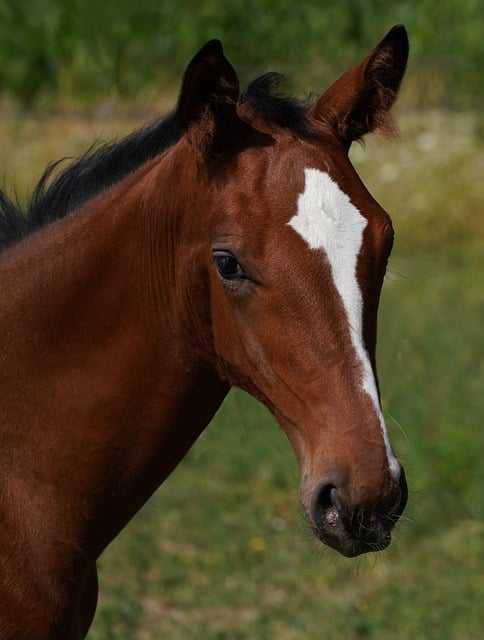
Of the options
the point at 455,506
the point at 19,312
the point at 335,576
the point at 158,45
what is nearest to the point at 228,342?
the point at 19,312

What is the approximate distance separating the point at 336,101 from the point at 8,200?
91 centimetres

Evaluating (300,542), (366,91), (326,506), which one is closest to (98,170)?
(366,91)

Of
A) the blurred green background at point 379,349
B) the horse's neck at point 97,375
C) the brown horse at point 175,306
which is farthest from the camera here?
the blurred green background at point 379,349

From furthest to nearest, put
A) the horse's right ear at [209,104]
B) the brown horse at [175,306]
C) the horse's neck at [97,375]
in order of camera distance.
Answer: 1. the horse's neck at [97,375]
2. the horse's right ear at [209,104]
3. the brown horse at [175,306]

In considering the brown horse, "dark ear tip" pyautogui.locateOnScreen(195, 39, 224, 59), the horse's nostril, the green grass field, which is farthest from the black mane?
the green grass field

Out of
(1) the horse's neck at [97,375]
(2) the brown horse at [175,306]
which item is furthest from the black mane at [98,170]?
(1) the horse's neck at [97,375]

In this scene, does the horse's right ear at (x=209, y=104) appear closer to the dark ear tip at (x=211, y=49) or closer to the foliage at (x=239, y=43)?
the dark ear tip at (x=211, y=49)

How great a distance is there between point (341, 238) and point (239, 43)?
934cm

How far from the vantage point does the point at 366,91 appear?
291 cm

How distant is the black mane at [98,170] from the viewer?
9.44 feet

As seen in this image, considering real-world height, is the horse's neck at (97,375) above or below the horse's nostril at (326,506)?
above

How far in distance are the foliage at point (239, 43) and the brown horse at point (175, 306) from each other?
804 cm

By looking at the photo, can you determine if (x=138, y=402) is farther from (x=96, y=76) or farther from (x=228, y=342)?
(x=96, y=76)

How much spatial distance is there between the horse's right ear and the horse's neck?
22 centimetres
